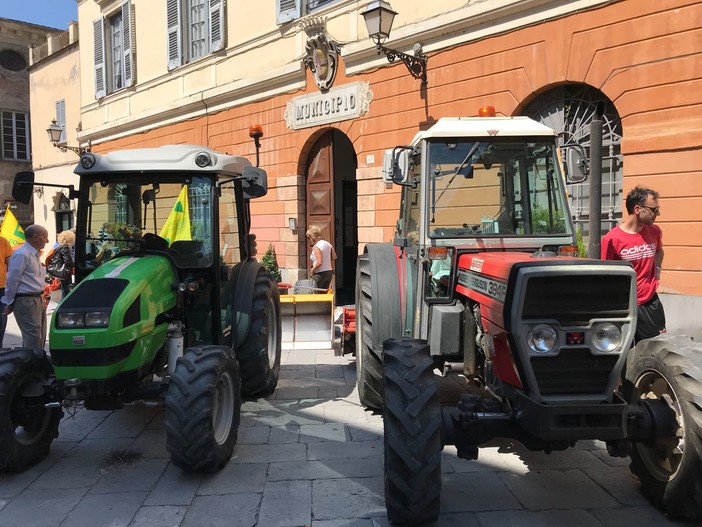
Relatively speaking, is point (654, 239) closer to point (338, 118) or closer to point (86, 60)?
point (338, 118)

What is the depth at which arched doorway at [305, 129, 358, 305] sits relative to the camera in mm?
11508

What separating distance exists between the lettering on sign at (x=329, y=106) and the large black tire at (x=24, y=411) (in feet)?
25.3

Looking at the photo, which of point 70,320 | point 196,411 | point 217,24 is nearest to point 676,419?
point 196,411

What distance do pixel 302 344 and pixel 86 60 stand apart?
14904 mm

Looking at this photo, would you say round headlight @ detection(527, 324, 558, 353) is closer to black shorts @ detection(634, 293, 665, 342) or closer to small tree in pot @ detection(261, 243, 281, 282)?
black shorts @ detection(634, 293, 665, 342)

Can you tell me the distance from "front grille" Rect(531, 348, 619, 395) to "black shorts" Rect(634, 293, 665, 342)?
4.91 ft

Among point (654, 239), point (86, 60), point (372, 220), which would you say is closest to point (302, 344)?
point (372, 220)

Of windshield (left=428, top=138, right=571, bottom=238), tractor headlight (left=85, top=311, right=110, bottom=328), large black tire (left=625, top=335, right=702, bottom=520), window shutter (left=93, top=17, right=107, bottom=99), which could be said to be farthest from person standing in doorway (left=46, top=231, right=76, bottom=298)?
window shutter (left=93, top=17, right=107, bottom=99)

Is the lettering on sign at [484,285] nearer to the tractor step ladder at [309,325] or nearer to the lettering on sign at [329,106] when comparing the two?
the tractor step ladder at [309,325]

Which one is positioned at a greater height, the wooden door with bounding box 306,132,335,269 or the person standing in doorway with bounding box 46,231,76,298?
the wooden door with bounding box 306,132,335,269

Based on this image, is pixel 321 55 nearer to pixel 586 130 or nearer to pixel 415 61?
pixel 415 61

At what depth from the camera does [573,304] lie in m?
2.84

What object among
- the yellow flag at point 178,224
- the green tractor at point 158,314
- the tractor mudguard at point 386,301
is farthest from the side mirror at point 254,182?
the tractor mudguard at point 386,301

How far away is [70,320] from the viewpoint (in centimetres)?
354
